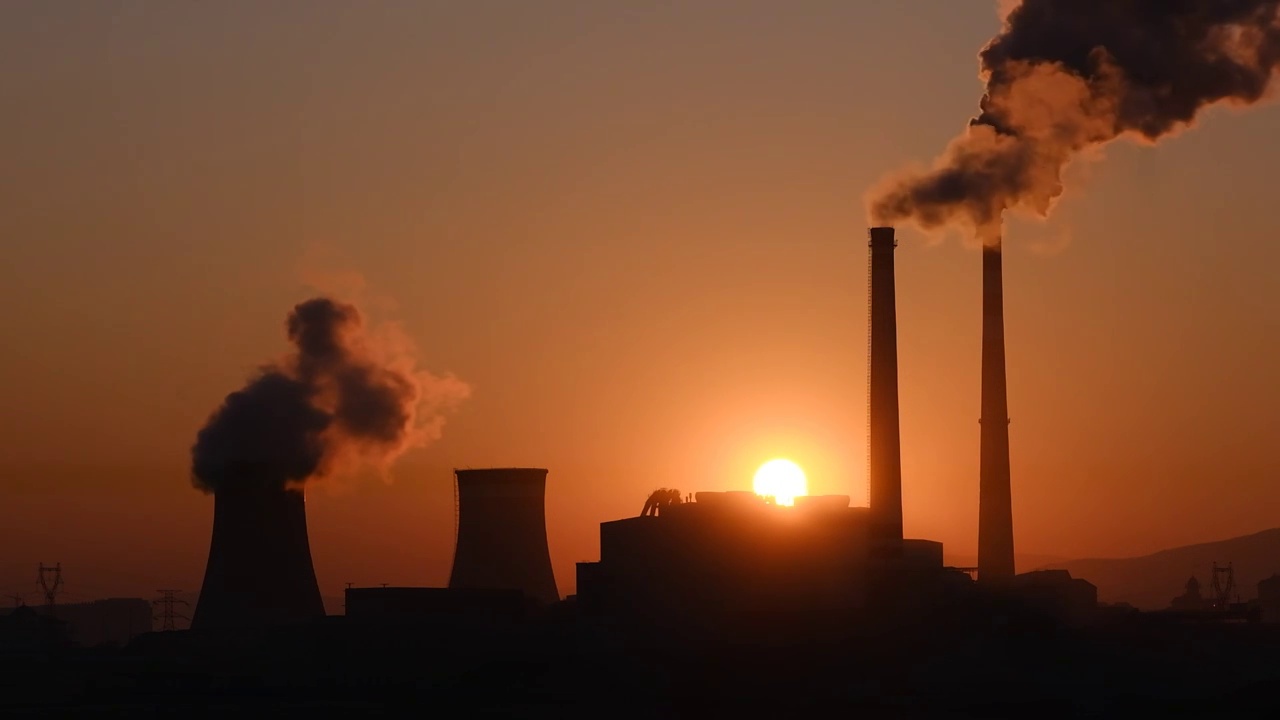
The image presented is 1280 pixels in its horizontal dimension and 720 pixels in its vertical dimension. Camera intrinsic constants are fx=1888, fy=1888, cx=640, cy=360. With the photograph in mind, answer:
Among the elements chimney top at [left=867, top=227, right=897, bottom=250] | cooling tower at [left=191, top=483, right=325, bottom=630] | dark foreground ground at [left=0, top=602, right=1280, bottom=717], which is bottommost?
dark foreground ground at [left=0, top=602, right=1280, bottom=717]

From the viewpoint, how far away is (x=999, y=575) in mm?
53875

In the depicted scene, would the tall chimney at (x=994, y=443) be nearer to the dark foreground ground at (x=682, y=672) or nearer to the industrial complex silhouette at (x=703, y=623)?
the industrial complex silhouette at (x=703, y=623)

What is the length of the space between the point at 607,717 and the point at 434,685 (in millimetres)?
6258

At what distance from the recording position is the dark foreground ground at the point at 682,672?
4094 cm

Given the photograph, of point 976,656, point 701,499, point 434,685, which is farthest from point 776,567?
point 434,685

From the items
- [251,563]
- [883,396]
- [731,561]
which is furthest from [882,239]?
[251,563]

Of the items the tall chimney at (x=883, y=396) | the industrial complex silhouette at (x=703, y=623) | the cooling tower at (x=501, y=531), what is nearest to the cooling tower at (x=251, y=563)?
the industrial complex silhouette at (x=703, y=623)

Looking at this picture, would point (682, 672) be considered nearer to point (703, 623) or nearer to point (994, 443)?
point (703, 623)

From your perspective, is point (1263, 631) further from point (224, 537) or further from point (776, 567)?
point (224, 537)

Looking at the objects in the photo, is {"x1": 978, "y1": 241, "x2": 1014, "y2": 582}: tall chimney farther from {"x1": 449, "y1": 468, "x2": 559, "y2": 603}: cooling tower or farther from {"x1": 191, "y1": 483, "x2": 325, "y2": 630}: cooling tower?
{"x1": 191, "y1": 483, "x2": 325, "y2": 630}: cooling tower

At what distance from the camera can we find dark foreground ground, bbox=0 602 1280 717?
40938 mm

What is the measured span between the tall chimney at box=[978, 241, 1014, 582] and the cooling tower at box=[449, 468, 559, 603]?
12457 millimetres

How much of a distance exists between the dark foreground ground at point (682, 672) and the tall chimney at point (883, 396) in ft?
14.0

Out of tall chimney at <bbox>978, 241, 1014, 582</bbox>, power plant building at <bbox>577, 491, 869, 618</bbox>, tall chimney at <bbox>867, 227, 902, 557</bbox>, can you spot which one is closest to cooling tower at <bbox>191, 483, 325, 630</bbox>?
power plant building at <bbox>577, 491, 869, 618</bbox>
